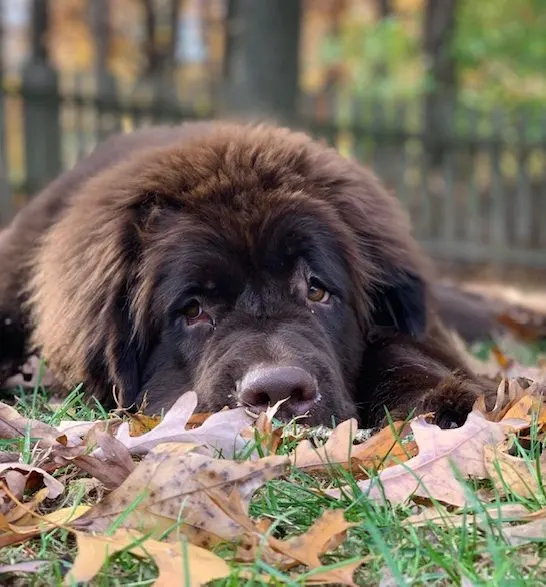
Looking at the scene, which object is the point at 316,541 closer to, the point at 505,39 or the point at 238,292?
the point at 238,292

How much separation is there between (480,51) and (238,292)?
12741 mm

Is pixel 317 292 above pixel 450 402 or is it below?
above

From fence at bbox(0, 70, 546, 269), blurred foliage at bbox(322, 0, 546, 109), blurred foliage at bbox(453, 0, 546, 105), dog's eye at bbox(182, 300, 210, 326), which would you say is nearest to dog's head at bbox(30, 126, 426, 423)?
dog's eye at bbox(182, 300, 210, 326)

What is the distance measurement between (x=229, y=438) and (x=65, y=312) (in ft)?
4.31

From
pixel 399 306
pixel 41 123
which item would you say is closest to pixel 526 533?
pixel 399 306

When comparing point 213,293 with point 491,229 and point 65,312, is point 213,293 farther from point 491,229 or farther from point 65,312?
point 491,229

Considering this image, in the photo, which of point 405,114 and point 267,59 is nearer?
point 267,59

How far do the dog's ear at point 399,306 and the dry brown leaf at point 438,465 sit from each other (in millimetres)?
1294

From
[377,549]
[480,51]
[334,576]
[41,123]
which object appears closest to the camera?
[334,576]

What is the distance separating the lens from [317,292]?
3150 millimetres

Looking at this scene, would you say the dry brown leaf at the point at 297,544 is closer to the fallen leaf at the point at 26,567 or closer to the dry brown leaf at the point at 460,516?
the dry brown leaf at the point at 460,516

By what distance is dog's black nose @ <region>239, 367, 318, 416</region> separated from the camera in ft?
8.25

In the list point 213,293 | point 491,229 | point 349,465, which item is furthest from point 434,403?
point 491,229

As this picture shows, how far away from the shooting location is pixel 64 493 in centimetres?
204
